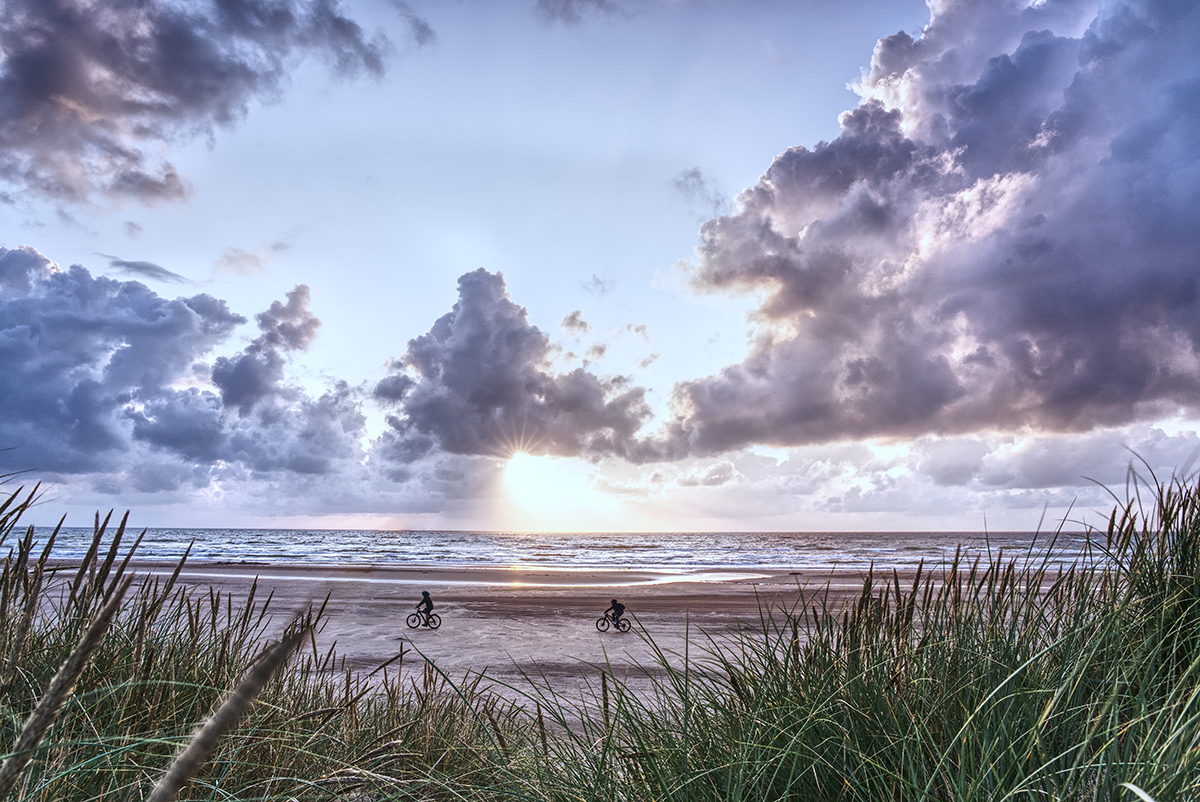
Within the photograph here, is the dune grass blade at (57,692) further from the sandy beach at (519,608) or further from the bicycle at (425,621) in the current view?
the bicycle at (425,621)

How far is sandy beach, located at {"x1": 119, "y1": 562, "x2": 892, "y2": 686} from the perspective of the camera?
13.1 meters

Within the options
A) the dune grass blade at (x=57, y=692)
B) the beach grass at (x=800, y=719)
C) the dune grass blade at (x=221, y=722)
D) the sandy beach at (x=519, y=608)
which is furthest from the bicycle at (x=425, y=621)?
the dune grass blade at (x=221, y=722)

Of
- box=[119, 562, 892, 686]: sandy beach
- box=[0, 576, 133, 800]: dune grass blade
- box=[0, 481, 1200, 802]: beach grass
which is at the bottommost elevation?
box=[119, 562, 892, 686]: sandy beach

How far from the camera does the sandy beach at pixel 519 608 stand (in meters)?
13.1

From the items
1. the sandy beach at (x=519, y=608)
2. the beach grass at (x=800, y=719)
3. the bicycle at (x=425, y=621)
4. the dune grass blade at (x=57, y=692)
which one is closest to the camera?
the dune grass blade at (x=57, y=692)

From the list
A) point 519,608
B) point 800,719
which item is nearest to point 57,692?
point 800,719

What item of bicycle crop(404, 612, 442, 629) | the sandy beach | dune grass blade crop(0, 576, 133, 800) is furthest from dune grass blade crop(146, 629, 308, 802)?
bicycle crop(404, 612, 442, 629)

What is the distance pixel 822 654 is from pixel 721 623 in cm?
1780

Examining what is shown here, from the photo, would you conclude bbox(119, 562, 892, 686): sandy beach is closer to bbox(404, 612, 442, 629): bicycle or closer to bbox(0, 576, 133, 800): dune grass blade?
bbox(404, 612, 442, 629): bicycle

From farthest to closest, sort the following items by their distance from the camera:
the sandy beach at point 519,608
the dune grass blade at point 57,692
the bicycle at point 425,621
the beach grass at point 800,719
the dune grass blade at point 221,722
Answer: the bicycle at point 425,621 < the sandy beach at point 519,608 < the beach grass at point 800,719 < the dune grass blade at point 57,692 < the dune grass blade at point 221,722

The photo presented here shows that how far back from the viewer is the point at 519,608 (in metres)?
23.4

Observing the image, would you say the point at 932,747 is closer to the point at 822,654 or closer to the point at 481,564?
the point at 822,654

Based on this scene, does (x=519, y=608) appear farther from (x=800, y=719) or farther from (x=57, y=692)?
(x=57, y=692)

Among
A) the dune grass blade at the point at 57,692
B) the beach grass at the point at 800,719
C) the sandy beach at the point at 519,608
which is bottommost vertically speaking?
the sandy beach at the point at 519,608
